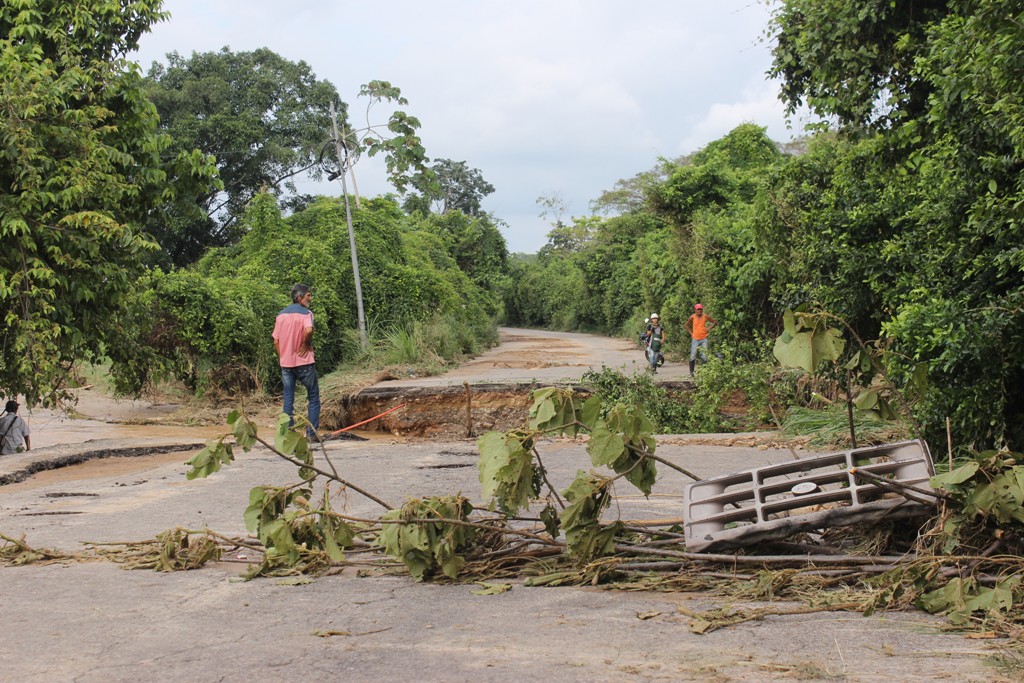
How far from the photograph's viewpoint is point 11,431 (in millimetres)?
11070

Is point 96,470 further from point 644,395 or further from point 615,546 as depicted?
point 644,395

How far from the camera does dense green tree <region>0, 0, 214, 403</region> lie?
9.62 metres

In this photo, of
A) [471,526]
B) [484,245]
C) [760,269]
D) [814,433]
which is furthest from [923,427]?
[484,245]

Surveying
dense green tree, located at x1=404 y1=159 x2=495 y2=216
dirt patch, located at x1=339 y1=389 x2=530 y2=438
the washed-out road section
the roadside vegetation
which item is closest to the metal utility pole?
the roadside vegetation

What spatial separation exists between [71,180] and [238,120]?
101 feet

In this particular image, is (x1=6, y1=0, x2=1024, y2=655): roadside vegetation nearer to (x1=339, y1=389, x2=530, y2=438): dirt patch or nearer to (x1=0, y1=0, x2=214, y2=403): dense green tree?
(x1=0, y1=0, x2=214, y2=403): dense green tree

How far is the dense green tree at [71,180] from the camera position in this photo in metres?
9.62

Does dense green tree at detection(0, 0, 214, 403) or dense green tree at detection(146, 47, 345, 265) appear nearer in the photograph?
dense green tree at detection(0, 0, 214, 403)

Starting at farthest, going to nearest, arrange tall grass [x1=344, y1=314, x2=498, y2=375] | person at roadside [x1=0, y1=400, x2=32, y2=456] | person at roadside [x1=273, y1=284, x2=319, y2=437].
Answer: tall grass [x1=344, y1=314, x2=498, y2=375] → person at roadside [x1=273, y1=284, x2=319, y2=437] → person at roadside [x1=0, y1=400, x2=32, y2=456]

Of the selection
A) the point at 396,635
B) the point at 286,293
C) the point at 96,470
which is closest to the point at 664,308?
the point at 286,293

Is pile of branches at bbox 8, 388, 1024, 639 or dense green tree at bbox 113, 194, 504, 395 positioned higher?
dense green tree at bbox 113, 194, 504, 395

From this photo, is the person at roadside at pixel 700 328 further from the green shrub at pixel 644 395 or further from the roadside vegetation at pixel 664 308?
the green shrub at pixel 644 395

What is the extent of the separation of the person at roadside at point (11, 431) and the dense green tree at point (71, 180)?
75cm

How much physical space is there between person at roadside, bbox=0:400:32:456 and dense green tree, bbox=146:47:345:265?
92.9 feet
